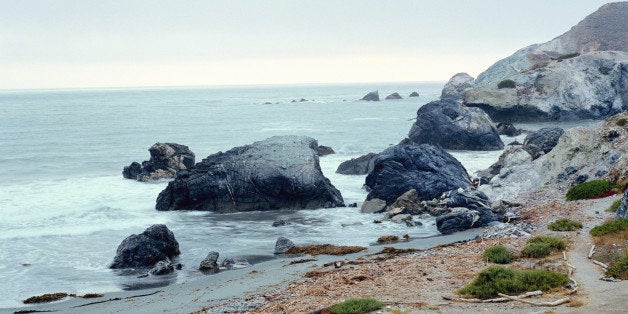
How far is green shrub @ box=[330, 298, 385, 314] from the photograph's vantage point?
45.5 feet

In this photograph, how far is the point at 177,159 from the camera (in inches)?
1891

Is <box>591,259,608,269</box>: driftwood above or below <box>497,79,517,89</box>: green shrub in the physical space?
below

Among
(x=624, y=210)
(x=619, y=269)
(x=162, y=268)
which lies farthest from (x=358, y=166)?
(x=619, y=269)

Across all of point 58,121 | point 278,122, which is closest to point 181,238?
point 278,122

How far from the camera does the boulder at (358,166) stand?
4675 centimetres

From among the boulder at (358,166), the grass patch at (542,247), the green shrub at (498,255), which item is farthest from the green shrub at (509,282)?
the boulder at (358,166)

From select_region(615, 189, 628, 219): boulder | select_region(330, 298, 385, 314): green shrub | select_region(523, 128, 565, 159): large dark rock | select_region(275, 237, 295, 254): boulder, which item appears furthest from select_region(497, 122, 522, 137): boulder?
select_region(330, 298, 385, 314): green shrub

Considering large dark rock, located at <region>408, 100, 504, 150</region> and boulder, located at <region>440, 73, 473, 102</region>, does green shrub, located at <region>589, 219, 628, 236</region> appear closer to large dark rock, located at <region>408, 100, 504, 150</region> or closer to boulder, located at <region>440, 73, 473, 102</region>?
large dark rock, located at <region>408, 100, 504, 150</region>

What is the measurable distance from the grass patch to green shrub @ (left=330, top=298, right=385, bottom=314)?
6.70 metres

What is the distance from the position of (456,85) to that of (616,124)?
345 feet

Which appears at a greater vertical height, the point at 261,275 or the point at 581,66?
the point at 581,66

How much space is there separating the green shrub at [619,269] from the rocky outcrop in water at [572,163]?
17.3m

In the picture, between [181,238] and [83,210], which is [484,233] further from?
[83,210]

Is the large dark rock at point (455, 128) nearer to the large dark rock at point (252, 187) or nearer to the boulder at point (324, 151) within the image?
the boulder at point (324, 151)
